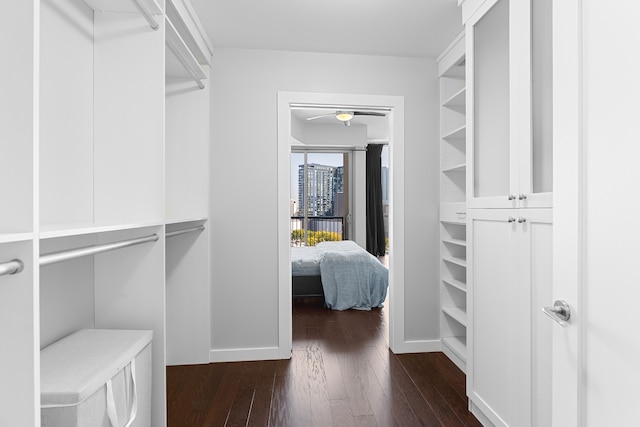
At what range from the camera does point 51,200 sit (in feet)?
4.52

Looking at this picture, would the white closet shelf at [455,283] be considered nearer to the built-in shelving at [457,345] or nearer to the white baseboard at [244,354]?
the built-in shelving at [457,345]

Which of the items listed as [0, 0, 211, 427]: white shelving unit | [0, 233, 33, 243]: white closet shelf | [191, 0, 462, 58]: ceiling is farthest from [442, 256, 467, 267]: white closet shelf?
[0, 233, 33, 243]: white closet shelf

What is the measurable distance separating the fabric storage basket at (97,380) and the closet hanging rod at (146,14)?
4.38ft

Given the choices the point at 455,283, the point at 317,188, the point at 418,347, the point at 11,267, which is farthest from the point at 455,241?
the point at 317,188

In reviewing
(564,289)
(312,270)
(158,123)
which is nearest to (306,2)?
(158,123)

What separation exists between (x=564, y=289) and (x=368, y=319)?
314 cm

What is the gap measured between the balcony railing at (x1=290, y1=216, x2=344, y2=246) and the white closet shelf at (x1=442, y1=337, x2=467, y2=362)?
4.31 meters

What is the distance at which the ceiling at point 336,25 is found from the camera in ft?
7.66

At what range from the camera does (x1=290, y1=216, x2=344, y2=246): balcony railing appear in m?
7.12

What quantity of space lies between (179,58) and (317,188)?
16.6ft

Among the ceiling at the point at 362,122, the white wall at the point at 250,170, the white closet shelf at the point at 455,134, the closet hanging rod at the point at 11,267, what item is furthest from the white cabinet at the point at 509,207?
the ceiling at the point at 362,122

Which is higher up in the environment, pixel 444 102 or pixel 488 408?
Answer: pixel 444 102

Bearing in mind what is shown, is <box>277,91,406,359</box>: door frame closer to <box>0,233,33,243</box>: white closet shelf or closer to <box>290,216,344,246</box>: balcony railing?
<box>0,233,33,243</box>: white closet shelf

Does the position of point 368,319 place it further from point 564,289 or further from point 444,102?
point 564,289
